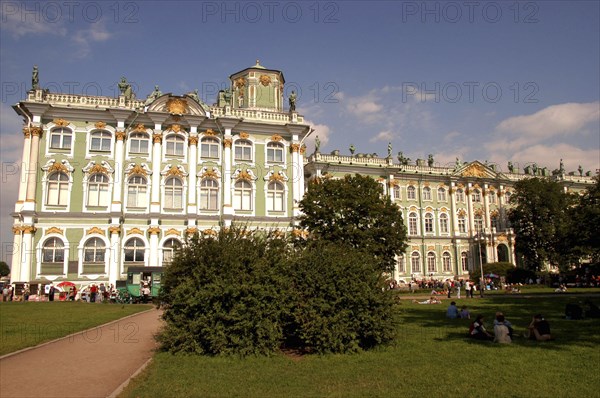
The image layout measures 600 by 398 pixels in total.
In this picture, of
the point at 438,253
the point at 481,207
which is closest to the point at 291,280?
the point at 438,253

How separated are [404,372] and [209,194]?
36600 mm

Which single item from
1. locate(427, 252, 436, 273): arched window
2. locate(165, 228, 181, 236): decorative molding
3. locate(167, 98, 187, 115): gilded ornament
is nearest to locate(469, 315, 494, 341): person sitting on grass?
locate(165, 228, 181, 236): decorative molding

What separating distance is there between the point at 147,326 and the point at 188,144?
27.5m

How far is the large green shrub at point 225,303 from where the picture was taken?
13.9 m

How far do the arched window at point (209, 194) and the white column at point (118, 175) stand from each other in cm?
725

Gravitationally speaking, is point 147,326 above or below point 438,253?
below

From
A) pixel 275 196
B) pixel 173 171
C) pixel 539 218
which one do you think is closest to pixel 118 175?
pixel 173 171

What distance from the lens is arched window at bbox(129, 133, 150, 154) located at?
44406 millimetres

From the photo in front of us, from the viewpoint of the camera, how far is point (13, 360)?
512 inches

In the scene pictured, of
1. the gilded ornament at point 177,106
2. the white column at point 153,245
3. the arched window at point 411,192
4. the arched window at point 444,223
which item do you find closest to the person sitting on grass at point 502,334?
the white column at point 153,245

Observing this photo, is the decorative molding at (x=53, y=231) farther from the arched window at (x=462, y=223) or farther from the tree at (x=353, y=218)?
the arched window at (x=462, y=223)

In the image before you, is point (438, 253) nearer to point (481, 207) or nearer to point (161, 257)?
point (481, 207)

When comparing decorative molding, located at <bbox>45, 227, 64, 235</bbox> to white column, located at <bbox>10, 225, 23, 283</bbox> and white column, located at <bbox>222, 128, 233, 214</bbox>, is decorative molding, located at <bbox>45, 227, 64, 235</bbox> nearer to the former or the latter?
white column, located at <bbox>10, 225, 23, 283</bbox>

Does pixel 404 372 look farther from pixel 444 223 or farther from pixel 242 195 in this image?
pixel 444 223
